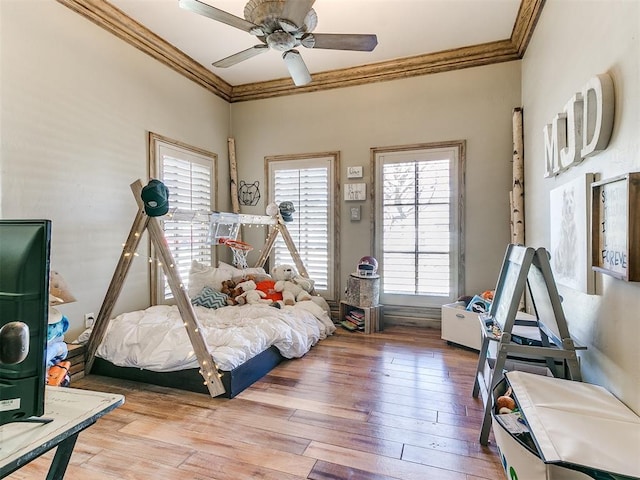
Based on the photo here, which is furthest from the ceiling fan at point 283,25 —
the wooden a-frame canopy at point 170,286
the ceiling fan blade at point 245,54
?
the wooden a-frame canopy at point 170,286

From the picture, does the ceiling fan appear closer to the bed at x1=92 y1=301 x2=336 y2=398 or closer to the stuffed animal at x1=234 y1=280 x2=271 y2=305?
the bed at x1=92 y1=301 x2=336 y2=398

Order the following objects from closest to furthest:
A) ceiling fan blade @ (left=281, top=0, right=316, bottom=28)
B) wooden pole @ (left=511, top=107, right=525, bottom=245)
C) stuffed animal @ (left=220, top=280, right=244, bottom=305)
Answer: ceiling fan blade @ (left=281, top=0, right=316, bottom=28) < wooden pole @ (left=511, top=107, right=525, bottom=245) < stuffed animal @ (left=220, top=280, right=244, bottom=305)

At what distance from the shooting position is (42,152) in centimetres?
257

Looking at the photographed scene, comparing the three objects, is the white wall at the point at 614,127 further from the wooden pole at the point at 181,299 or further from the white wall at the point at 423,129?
the wooden pole at the point at 181,299

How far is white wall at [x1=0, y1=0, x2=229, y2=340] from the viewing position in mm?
2430

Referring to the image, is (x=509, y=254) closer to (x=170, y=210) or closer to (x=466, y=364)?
(x=466, y=364)

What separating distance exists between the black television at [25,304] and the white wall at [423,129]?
3.69 meters

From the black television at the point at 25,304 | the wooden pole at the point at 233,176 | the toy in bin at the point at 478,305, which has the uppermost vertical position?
the wooden pole at the point at 233,176

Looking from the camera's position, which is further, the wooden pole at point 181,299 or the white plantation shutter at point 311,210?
the white plantation shutter at point 311,210

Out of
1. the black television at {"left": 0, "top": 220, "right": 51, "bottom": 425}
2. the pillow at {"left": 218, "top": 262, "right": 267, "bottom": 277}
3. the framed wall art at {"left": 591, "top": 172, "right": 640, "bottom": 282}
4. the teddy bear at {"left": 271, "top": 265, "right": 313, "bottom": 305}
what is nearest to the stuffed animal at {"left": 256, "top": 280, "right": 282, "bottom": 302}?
the teddy bear at {"left": 271, "top": 265, "right": 313, "bottom": 305}

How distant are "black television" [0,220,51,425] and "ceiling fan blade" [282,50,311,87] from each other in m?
2.43

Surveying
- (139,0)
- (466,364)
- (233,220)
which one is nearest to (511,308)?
Answer: (466,364)

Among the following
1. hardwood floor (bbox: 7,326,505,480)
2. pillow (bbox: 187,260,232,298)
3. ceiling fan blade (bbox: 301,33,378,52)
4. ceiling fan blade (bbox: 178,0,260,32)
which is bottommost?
hardwood floor (bbox: 7,326,505,480)

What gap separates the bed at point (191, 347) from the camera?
247 centimetres
